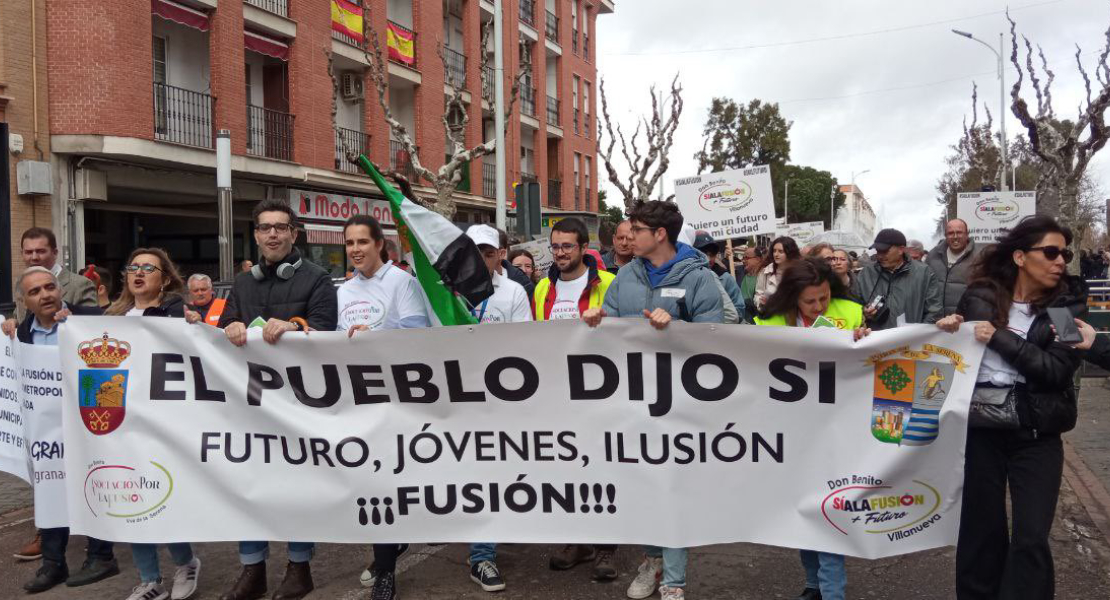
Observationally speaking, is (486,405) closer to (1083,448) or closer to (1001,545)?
(1001,545)

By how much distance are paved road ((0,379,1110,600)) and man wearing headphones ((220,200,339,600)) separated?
229mm

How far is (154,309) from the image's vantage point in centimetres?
510

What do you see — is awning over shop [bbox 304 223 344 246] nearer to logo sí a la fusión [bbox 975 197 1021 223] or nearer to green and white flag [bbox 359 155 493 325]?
logo sí a la fusión [bbox 975 197 1021 223]

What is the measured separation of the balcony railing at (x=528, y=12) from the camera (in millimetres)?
33062

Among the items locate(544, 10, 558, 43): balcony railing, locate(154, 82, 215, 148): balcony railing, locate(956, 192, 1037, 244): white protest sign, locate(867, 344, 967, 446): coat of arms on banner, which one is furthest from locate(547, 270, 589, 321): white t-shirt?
locate(544, 10, 558, 43): balcony railing

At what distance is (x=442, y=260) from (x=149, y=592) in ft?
7.31

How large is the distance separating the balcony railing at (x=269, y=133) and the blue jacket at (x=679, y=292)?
16.7 metres

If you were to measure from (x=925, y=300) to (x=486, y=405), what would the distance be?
163 inches

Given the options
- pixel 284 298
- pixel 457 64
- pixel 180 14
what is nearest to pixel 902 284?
pixel 284 298

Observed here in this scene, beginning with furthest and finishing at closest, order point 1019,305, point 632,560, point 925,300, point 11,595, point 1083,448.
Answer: point 1083,448
point 925,300
point 632,560
point 11,595
point 1019,305

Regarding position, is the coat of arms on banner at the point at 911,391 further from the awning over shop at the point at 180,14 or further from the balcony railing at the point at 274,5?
the balcony railing at the point at 274,5

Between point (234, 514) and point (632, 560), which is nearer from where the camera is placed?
point (234, 514)

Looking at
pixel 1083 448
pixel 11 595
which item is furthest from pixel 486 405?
pixel 1083 448

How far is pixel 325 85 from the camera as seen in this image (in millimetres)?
21828
